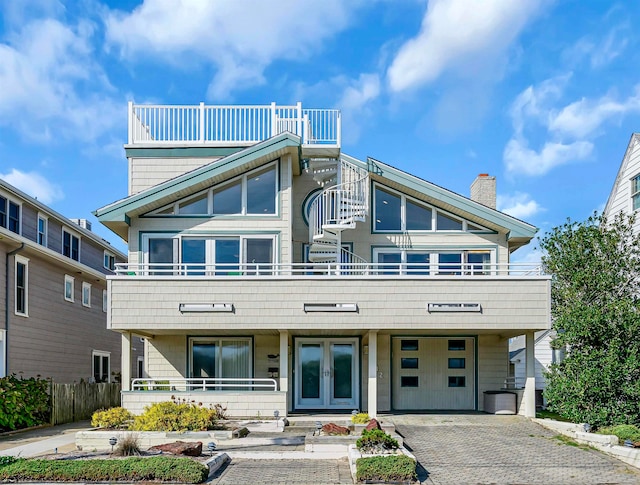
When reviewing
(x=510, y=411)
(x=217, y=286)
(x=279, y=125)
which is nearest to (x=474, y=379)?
(x=510, y=411)

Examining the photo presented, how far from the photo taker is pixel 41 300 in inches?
924

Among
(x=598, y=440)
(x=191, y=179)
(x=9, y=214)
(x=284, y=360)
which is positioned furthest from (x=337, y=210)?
(x=9, y=214)

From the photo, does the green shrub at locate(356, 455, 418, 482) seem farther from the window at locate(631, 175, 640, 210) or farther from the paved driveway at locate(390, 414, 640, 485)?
the window at locate(631, 175, 640, 210)

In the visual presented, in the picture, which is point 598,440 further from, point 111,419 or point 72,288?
point 72,288

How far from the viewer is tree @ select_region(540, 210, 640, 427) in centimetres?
1684

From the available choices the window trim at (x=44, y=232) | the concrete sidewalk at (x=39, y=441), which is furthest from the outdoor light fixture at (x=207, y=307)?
the window trim at (x=44, y=232)

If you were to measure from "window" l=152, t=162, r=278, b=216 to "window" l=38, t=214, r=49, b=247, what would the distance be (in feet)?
21.8

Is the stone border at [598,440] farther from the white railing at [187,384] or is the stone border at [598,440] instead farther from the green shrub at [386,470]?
the white railing at [187,384]

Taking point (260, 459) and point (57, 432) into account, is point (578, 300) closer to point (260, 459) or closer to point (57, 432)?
point (260, 459)

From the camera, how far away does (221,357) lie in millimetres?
21094

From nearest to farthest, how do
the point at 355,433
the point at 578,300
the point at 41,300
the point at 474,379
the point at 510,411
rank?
the point at 355,433 → the point at 578,300 → the point at 510,411 → the point at 474,379 → the point at 41,300

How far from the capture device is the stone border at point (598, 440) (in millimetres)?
13781

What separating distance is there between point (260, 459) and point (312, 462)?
1.12 meters

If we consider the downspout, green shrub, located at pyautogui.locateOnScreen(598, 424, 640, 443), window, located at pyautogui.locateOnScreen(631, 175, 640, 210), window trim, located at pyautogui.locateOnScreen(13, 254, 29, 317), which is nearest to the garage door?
green shrub, located at pyautogui.locateOnScreen(598, 424, 640, 443)
